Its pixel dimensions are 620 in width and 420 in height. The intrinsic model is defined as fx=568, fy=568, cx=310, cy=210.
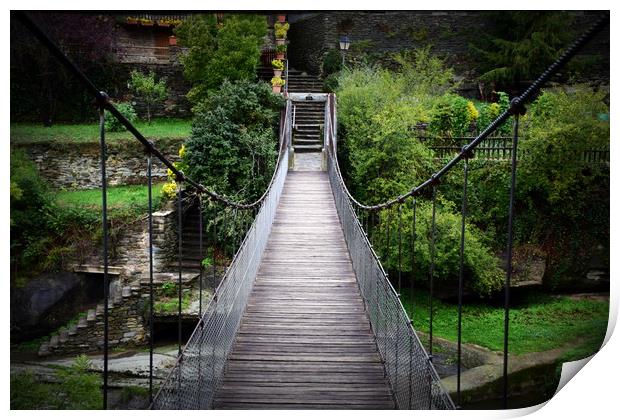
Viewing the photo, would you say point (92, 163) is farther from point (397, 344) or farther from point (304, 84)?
point (397, 344)

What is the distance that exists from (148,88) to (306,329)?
8.25 meters


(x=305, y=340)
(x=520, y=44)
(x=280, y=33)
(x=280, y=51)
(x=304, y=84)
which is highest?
(x=280, y=33)

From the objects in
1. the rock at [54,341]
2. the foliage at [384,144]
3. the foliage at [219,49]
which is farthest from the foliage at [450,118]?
the rock at [54,341]

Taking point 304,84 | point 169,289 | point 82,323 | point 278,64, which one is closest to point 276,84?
point 278,64

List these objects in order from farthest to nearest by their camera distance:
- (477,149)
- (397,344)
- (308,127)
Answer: (308,127), (477,149), (397,344)

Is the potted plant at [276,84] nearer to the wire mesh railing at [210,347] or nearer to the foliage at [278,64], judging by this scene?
the foliage at [278,64]

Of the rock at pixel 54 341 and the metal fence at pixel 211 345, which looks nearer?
the metal fence at pixel 211 345

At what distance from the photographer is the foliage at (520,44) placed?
1066 centimetres

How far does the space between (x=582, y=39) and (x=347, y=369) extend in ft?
7.05

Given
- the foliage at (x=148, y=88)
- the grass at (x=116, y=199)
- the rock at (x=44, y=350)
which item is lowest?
the rock at (x=44, y=350)

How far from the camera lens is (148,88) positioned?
34.9 ft

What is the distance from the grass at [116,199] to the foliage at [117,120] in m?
1.18

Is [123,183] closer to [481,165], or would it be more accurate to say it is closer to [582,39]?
[481,165]

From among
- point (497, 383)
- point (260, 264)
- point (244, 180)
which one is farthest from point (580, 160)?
point (260, 264)
